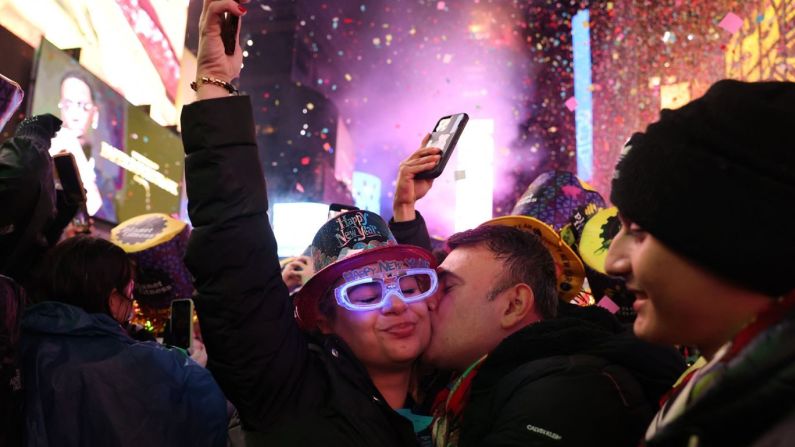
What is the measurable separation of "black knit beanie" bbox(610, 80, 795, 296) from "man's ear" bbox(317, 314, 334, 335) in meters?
1.57

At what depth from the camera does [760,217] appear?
101 centimetres

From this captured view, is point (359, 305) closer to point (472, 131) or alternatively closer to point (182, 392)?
point (182, 392)

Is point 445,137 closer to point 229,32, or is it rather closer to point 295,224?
point 229,32

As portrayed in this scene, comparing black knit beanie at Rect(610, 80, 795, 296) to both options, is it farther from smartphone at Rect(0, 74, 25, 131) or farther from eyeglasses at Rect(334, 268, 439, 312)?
smartphone at Rect(0, 74, 25, 131)

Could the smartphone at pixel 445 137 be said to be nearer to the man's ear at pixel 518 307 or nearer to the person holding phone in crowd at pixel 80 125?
the man's ear at pixel 518 307

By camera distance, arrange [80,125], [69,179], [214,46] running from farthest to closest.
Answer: [80,125] → [69,179] → [214,46]

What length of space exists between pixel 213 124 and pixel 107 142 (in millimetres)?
9796

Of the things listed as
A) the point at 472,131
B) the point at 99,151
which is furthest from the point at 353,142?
the point at 99,151

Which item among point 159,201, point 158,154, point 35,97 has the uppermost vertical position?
point 35,97

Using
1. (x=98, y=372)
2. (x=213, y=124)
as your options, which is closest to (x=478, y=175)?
(x=98, y=372)

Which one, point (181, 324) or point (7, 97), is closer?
point (7, 97)

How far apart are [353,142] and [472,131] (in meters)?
18.9

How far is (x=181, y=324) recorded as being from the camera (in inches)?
130

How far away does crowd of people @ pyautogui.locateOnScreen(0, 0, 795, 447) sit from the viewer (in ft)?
3.34
